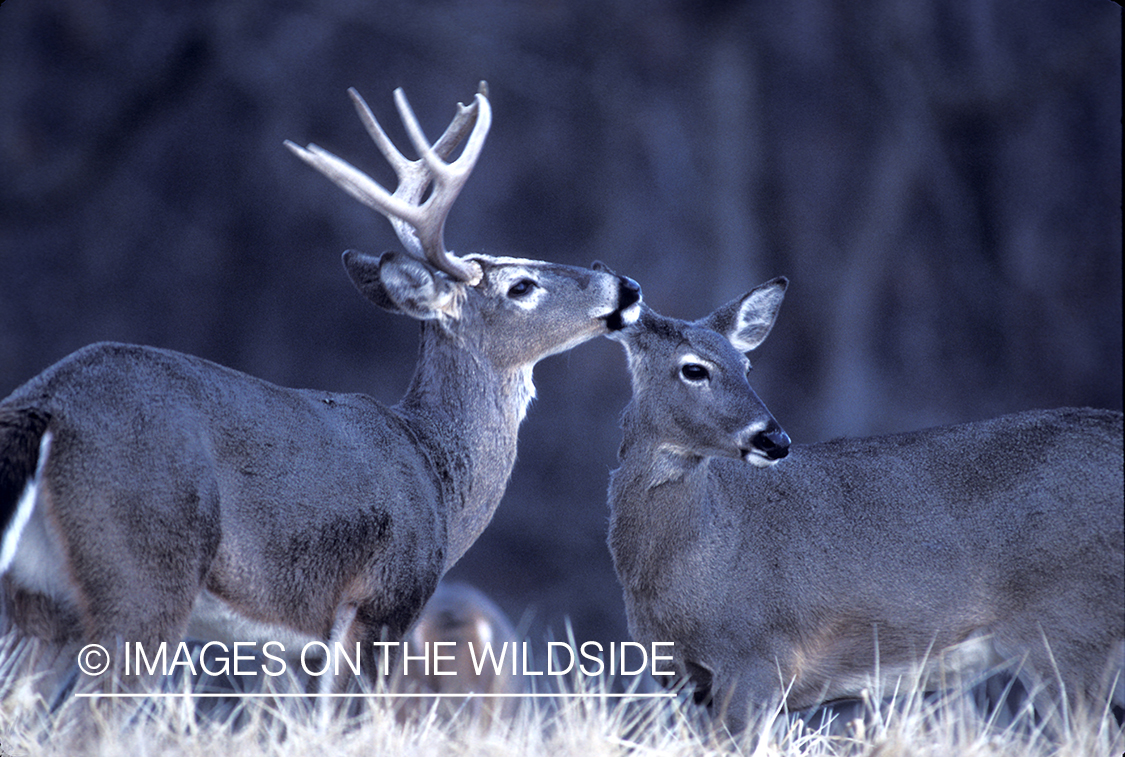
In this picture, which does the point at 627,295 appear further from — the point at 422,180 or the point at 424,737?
the point at 424,737

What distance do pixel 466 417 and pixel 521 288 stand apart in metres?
0.46

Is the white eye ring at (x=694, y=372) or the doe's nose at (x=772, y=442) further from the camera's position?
the white eye ring at (x=694, y=372)

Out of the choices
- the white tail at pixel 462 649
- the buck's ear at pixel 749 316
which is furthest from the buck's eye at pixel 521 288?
the white tail at pixel 462 649

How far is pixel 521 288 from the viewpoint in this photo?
484 cm

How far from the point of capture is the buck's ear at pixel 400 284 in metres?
4.64

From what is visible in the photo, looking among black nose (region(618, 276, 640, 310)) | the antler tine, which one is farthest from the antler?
black nose (region(618, 276, 640, 310))

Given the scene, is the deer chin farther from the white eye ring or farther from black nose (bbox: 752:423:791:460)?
the white eye ring

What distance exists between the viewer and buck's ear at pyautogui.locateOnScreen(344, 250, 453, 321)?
4637 mm

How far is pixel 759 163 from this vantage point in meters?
10.6

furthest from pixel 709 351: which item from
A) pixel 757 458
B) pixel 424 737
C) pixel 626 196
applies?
pixel 626 196

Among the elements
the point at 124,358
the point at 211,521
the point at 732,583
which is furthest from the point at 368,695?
the point at 732,583

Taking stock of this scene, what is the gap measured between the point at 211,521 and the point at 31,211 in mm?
6426

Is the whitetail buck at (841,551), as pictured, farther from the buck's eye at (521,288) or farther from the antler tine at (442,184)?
the antler tine at (442,184)

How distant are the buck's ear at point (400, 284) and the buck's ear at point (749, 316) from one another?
95 cm
